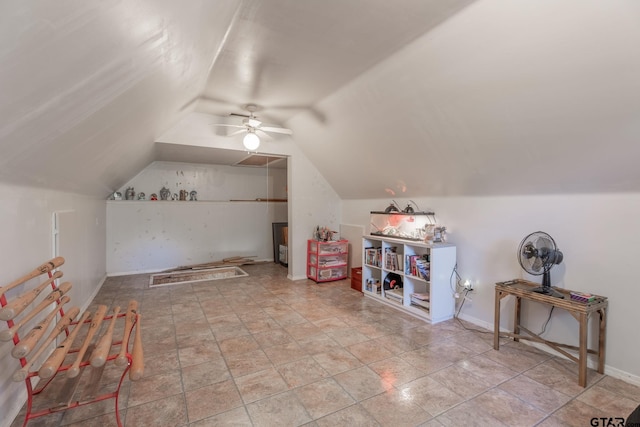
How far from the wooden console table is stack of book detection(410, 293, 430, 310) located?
0.85 metres

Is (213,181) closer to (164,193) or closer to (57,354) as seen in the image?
(164,193)

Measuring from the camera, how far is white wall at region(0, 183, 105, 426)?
178 centimetres

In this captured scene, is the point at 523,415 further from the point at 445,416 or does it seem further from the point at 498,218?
the point at 498,218

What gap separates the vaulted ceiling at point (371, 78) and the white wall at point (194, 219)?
8.42ft

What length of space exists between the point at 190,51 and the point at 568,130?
2681 mm

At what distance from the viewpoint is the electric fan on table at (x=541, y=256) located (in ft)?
8.13

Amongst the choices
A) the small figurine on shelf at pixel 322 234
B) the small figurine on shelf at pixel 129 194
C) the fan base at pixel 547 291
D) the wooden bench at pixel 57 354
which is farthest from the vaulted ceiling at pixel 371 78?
the small figurine on shelf at pixel 129 194

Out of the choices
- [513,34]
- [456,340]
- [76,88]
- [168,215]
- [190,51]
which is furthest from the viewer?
[168,215]

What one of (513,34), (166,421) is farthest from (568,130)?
(166,421)

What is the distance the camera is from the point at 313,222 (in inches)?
209

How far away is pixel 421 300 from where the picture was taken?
140 inches

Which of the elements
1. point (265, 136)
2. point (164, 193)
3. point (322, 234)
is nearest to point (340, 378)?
point (322, 234)

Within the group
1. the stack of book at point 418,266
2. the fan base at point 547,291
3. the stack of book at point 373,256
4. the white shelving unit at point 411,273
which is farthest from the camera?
the stack of book at point 373,256

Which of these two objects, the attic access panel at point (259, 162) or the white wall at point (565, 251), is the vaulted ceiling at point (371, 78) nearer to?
the white wall at point (565, 251)
